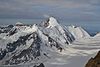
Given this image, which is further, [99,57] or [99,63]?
[99,57]
